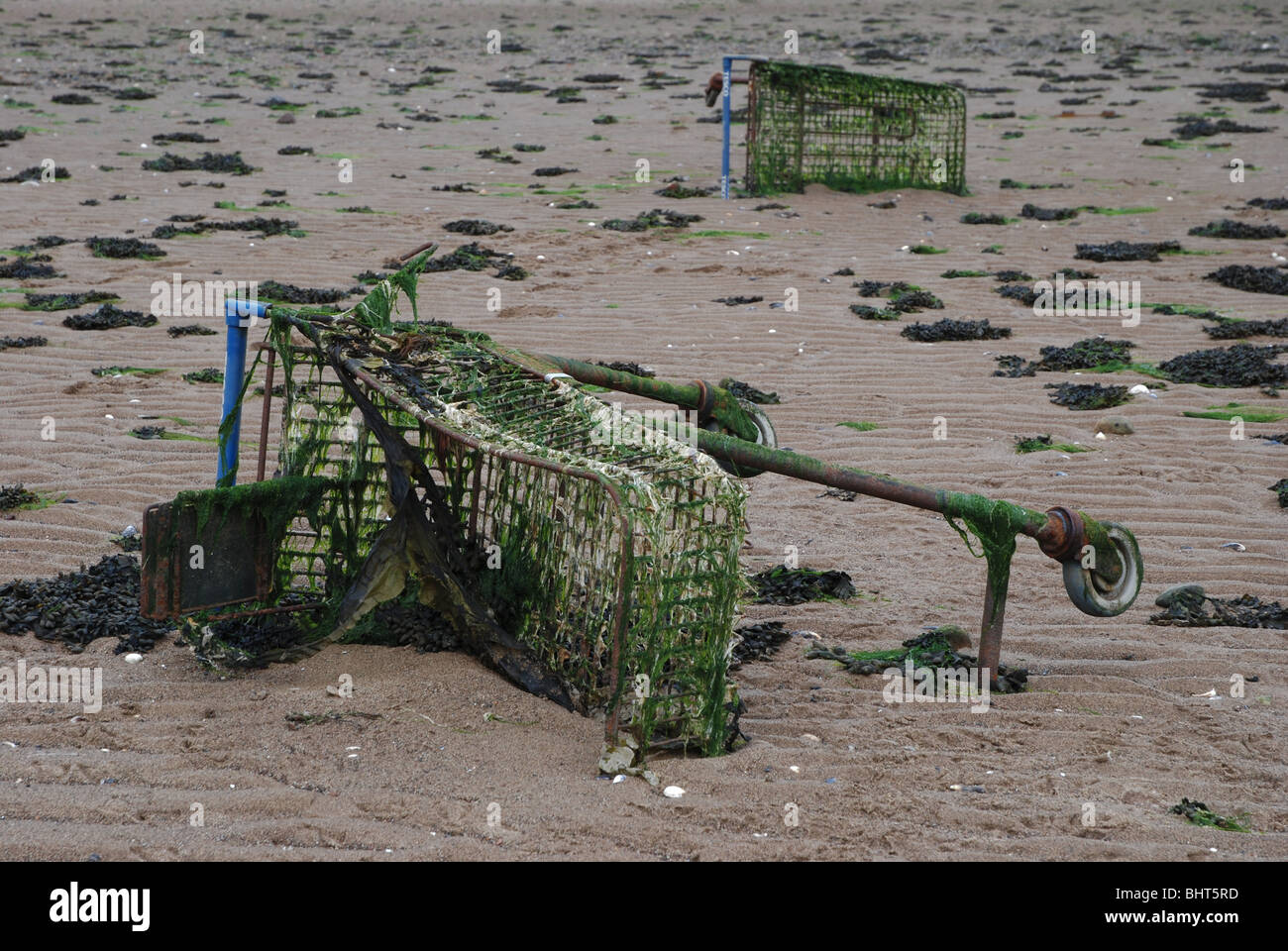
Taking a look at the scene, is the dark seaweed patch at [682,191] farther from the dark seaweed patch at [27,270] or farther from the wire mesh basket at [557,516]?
the wire mesh basket at [557,516]

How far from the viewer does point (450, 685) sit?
180 inches

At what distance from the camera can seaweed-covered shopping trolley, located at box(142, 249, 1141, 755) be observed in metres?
4.07

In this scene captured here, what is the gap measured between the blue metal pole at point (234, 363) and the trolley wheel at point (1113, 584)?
3.04 m

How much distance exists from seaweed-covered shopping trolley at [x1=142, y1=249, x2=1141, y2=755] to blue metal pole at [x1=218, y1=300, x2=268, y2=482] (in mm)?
11

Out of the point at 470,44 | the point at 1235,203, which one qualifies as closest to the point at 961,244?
the point at 1235,203

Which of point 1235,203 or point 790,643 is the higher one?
point 1235,203

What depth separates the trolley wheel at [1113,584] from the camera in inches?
183

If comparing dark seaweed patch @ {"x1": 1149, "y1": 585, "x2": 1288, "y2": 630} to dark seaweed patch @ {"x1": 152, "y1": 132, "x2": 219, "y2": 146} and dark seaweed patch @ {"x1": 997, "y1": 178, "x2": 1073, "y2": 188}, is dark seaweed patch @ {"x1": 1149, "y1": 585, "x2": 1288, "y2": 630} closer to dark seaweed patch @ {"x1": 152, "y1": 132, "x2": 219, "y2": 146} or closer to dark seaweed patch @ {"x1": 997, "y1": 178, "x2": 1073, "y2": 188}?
dark seaweed patch @ {"x1": 997, "y1": 178, "x2": 1073, "y2": 188}

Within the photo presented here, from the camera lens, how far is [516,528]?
470 cm

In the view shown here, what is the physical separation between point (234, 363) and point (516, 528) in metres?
1.28

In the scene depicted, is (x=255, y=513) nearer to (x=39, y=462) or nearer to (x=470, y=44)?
(x=39, y=462)

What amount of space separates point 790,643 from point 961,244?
25.5 feet

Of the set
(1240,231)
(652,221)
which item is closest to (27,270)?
(652,221)

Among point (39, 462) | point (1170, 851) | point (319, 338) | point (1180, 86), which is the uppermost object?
point (1180, 86)
